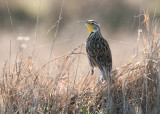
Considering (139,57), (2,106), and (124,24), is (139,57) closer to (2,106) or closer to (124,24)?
(2,106)

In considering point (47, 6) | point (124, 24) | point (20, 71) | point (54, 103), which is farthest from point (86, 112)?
point (47, 6)

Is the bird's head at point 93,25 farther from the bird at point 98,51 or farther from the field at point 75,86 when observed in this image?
the field at point 75,86

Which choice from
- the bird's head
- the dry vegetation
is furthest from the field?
the bird's head

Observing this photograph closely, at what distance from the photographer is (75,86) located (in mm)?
4250

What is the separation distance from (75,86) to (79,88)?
72 millimetres

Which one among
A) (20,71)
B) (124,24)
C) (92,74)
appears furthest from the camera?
(124,24)

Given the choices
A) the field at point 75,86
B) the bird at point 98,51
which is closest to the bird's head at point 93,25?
the bird at point 98,51

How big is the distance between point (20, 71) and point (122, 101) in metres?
1.03

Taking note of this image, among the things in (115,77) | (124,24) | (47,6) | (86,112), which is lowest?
(86,112)

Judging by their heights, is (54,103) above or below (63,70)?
below

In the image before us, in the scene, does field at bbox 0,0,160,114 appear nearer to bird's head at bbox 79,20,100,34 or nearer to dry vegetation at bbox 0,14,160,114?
dry vegetation at bbox 0,14,160,114

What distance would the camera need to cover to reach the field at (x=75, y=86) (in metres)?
3.96

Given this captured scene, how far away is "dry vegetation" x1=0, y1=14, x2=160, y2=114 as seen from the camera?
395cm

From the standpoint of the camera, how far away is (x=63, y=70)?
4195 mm
